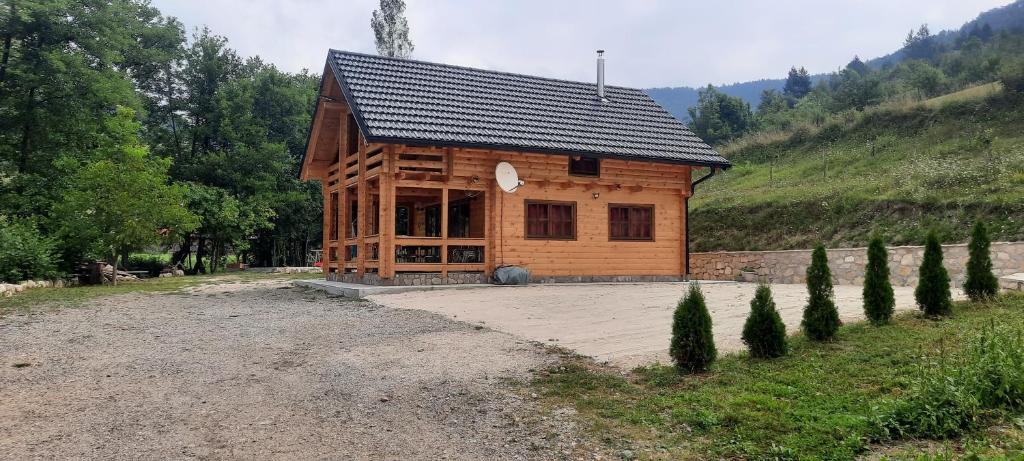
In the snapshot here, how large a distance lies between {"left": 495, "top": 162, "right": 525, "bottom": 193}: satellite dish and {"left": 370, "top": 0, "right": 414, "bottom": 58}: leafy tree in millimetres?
26233

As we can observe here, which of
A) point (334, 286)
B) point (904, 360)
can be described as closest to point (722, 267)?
point (334, 286)

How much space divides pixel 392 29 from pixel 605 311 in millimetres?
32975

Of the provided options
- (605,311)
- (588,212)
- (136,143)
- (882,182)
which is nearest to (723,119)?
(882,182)

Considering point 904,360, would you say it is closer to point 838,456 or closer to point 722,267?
point 838,456

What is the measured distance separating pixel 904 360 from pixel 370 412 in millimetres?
3988

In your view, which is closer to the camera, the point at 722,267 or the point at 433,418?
the point at 433,418

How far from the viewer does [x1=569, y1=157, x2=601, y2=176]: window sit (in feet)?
52.7

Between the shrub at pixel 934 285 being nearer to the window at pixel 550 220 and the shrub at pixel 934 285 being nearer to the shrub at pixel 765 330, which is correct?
the shrub at pixel 765 330

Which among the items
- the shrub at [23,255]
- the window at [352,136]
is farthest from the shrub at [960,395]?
the shrub at [23,255]

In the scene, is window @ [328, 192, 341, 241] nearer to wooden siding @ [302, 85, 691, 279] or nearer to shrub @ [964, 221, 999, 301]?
wooden siding @ [302, 85, 691, 279]

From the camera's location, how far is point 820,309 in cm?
608

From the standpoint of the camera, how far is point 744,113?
5578 centimetres

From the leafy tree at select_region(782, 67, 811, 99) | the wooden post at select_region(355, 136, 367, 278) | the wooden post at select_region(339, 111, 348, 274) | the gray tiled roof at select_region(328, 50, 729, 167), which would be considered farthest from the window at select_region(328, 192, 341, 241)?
the leafy tree at select_region(782, 67, 811, 99)

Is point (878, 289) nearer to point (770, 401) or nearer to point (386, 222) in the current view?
point (770, 401)
